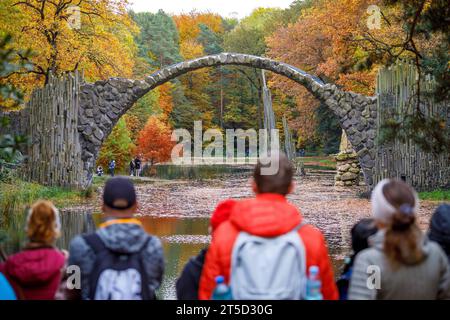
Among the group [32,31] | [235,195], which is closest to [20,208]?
[235,195]

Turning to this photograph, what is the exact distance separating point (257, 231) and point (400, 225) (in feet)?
2.04

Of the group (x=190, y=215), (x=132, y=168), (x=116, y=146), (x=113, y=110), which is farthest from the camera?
(x=132, y=168)

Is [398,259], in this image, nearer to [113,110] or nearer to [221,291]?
[221,291]

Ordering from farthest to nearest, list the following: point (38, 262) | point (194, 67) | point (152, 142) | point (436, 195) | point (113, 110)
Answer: point (152, 142) → point (194, 67) → point (113, 110) → point (436, 195) → point (38, 262)

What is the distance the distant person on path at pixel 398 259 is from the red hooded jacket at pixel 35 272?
4.58 feet

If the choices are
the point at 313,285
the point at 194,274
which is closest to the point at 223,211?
the point at 194,274

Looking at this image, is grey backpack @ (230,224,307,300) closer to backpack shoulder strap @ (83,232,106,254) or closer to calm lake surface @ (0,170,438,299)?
backpack shoulder strap @ (83,232,106,254)

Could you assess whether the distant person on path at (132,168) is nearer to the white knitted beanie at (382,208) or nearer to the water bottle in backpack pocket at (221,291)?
the water bottle in backpack pocket at (221,291)

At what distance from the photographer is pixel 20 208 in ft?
39.4

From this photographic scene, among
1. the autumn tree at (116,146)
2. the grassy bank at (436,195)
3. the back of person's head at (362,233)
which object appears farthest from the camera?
the autumn tree at (116,146)

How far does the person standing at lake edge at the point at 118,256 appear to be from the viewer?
3303 mm

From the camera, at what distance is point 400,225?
303 centimetres

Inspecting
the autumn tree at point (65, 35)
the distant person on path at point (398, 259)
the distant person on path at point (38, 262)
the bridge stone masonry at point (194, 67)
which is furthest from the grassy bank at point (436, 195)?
the distant person on path at point (38, 262)

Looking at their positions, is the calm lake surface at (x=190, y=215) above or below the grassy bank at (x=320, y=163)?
below
